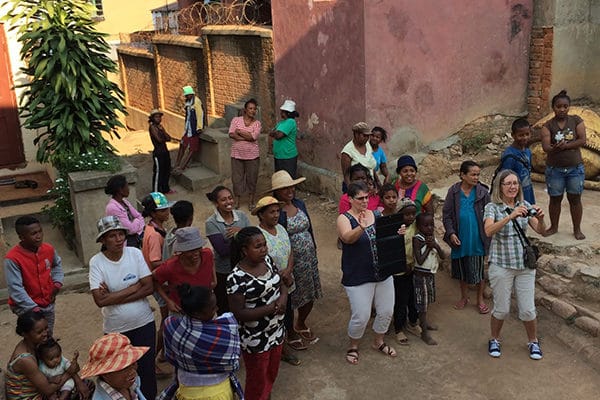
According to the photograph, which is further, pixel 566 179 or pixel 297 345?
pixel 566 179

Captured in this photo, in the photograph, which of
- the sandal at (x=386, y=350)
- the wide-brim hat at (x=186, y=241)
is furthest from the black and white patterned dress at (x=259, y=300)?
the sandal at (x=386, y=350)

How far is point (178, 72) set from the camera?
15891mm

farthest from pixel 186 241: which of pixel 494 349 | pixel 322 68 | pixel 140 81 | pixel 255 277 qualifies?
pixel 140 81

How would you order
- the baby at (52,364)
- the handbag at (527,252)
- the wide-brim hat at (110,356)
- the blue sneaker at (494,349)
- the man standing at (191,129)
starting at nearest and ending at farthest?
the wide-brim hat at (110,356) → the baby at (52,364) → the handbag at (527,252) → the blue sneaker at (494,349) → the man standing at (191,129)

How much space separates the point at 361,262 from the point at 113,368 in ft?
8.17

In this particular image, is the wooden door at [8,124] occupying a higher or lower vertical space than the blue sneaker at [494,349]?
higher

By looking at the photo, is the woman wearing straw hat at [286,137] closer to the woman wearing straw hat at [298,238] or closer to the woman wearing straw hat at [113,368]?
the woman wearing straw hat at [298,238]

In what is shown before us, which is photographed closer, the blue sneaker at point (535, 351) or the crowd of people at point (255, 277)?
the crowd of people at point (255, 277)

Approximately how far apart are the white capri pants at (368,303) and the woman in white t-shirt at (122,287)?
1.77 m

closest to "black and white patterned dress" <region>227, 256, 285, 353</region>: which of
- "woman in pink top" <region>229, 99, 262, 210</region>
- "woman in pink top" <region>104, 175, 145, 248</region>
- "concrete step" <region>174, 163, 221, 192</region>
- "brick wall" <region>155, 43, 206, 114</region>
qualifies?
"woman in pink top" <region>104, 175, 145, 248</region>

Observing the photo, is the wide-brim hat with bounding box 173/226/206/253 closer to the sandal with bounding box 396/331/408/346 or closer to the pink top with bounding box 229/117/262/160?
the sandal with bounding box 396/331/408/346

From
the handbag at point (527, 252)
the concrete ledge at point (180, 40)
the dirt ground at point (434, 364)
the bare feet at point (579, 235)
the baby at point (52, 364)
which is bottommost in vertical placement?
the dirt ground at point (434, 364)

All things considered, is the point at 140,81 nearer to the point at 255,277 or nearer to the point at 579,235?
the point at 579,235

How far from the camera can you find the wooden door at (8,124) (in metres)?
9.93
